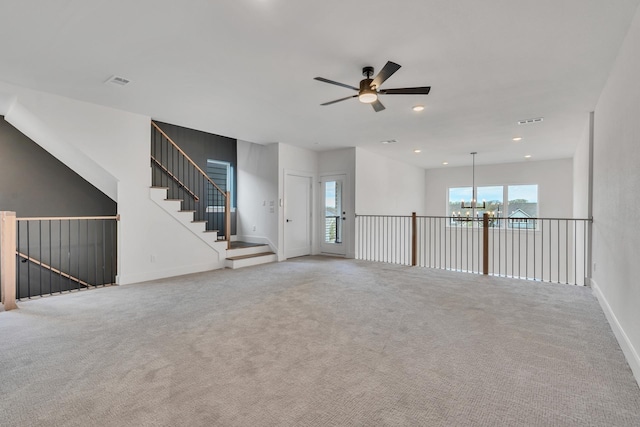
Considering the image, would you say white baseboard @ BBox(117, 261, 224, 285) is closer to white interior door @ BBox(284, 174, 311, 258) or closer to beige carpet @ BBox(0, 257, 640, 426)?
beige carpet @ BBox(0, 257, 640, 426)

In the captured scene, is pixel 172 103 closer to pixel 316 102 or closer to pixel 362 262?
pixel 316 102

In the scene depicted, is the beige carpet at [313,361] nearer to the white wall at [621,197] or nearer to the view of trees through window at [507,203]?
the white wall at [621,197]

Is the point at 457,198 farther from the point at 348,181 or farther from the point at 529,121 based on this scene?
the point at 529,121

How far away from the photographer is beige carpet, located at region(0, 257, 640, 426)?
1.87 metres

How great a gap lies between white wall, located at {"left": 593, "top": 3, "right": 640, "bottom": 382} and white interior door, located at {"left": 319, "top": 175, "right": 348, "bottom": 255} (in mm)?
4790

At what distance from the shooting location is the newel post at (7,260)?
12.1 feet


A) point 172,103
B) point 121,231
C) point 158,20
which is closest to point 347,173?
→ point 172,103

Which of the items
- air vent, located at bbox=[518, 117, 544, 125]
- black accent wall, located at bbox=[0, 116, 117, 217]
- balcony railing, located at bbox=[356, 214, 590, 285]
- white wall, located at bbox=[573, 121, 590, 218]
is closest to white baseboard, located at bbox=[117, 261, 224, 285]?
black accent wall, located at bbox=[0, 116, 117, 217]

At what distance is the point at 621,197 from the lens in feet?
9.59

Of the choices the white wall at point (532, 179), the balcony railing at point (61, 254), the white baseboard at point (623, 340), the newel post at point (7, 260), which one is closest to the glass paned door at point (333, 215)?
the balcony railing at point (61, 254)

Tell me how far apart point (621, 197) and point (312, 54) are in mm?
3228

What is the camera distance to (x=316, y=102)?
4.51 m

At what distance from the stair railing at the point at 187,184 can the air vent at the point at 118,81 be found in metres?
2.21

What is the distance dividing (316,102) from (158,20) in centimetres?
230
